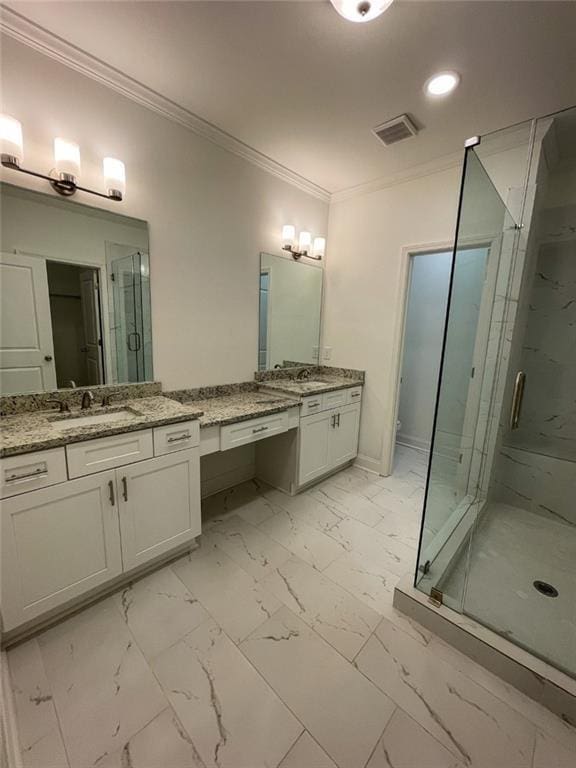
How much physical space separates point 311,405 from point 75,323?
5.52ft

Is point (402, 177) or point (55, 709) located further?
point (402, 177)

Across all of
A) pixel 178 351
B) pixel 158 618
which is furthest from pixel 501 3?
pixel 158 618

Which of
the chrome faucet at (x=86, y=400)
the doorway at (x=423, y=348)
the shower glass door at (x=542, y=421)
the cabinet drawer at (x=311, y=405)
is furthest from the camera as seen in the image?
the doorway at (x=423, y=348)

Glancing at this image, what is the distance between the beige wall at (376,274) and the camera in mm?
2590

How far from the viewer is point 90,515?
1480 mm

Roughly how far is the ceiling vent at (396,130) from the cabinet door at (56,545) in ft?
8.67

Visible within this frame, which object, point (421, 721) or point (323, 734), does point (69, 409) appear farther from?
point (421, 721)

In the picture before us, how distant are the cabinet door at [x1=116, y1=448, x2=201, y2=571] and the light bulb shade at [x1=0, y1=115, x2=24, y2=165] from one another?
1.53m

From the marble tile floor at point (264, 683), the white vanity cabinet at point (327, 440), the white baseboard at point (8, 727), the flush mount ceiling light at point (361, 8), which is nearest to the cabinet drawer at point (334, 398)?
the white vanity cabinet at point (327, 440)

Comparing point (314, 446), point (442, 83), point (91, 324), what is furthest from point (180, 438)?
point (442, 83)

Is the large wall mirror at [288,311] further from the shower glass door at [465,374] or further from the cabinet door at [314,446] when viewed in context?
the shower glass door at [465,374]

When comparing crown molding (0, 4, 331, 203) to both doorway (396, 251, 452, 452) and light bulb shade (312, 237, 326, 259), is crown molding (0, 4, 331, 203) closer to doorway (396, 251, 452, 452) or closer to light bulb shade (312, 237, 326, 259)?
light bulb shade (312, 237, 326, 259)

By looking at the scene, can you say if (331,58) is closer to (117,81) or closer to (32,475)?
(117,81)

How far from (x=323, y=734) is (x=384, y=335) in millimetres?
2615
